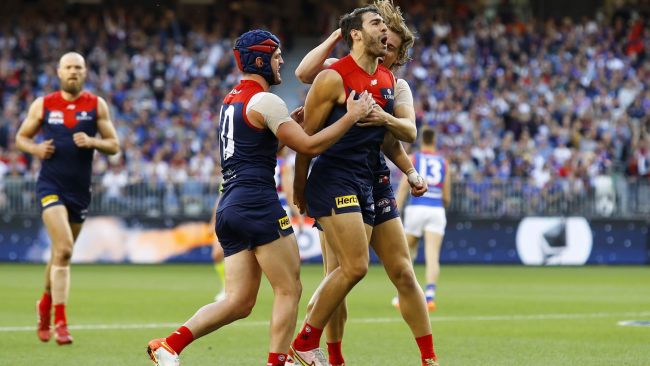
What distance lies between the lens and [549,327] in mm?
13312

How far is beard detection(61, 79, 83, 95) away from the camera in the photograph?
1207cm

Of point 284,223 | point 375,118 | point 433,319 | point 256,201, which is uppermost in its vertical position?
point 375,118

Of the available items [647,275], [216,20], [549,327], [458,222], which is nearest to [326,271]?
[549,327]

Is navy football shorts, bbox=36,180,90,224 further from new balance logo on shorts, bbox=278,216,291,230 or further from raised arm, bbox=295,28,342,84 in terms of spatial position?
new balance logo on shorts, bbox=278,216,291,230

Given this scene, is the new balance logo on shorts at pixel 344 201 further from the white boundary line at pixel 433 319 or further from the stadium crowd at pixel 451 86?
the stadium crowd at pixel 451 86

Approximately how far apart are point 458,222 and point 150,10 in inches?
588

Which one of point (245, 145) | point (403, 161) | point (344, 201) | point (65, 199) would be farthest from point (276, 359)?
point (65, 199)

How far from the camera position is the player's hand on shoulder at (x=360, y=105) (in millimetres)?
8117

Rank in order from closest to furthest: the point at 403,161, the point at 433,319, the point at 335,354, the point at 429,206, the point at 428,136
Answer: the point at 403,161 < the point at 335,354 < the point at 433,319 < the point at 428,136 < the point at 429,206

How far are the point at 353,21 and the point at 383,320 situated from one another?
623 cm

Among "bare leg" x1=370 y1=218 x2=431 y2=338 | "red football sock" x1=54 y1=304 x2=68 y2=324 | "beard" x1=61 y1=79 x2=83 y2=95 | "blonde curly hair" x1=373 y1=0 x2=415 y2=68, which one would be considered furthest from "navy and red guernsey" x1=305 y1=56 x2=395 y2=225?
"beard" x1=61 y1=79 x2=83 y2=95

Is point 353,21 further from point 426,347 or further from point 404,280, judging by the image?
point 426,347

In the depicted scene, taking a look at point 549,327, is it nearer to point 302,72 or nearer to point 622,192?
point 302,72

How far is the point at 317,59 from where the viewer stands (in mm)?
8773
